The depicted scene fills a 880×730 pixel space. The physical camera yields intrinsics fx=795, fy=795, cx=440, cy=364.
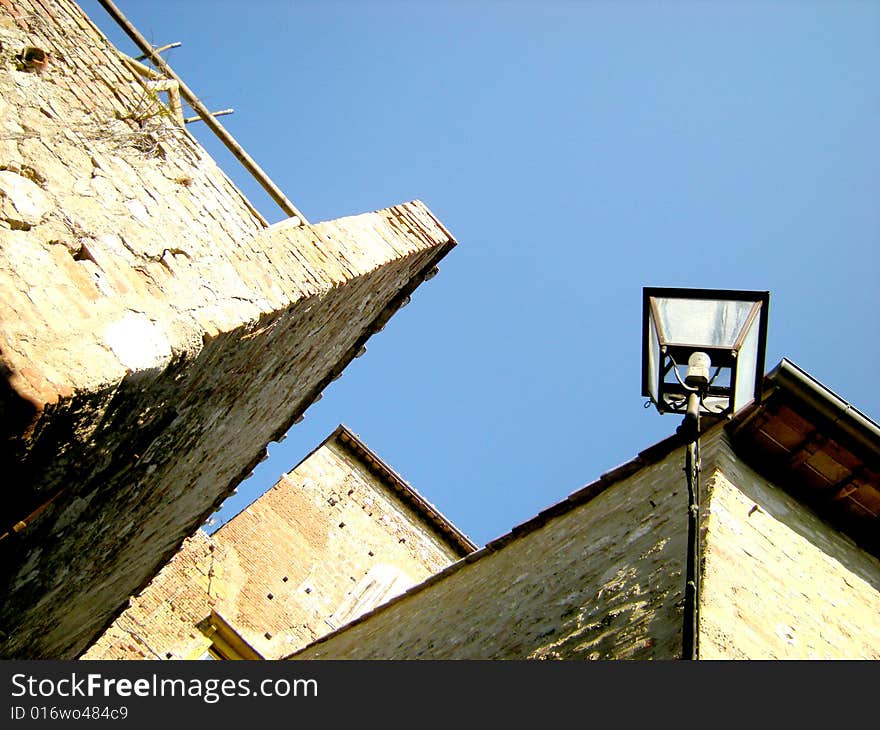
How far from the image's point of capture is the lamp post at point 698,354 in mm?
2990

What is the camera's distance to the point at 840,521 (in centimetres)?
521

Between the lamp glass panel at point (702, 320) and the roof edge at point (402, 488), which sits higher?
the roof edge at point (402, 488)

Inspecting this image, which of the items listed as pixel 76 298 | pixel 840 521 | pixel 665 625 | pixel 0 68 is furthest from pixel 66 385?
pixel 840 521

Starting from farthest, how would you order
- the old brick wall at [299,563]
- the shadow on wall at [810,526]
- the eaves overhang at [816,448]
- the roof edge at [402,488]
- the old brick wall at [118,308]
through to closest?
the roof edge at [402,488] → the old brick wall at [299,563] → the eaves overhang at [816,448] → the shadow on wall at [810,526] → the old brick wall at [118,308]

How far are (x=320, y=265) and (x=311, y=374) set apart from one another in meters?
1.67

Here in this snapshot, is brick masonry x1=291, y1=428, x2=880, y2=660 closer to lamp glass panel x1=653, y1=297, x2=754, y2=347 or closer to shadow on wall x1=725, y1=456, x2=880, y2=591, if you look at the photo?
shadow on wall x1=725, y1=456, x2=880, y2=591

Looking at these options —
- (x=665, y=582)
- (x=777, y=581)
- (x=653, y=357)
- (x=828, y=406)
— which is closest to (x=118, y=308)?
(x=653, y=357)

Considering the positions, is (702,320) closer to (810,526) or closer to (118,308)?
(118,308)

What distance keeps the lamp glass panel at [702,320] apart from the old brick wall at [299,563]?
10996mm

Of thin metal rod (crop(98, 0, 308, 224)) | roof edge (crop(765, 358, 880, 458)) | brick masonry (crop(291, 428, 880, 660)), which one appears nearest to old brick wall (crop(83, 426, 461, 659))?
brick masonry (crop(291, 428, 880, 660))

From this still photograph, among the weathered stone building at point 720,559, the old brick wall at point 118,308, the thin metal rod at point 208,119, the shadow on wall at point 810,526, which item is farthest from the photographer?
the shadow on wall at point 810,526

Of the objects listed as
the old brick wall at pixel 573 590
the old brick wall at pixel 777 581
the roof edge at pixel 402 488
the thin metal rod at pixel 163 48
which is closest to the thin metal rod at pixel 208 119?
the thin metal rod at pixel 163 48

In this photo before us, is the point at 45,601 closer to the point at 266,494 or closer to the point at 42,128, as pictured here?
the point at 42,128

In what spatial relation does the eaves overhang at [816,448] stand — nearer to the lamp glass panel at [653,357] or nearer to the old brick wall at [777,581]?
the old brick wall at [777,581]
